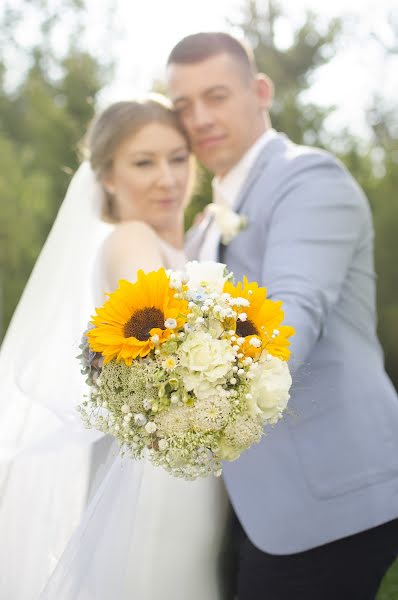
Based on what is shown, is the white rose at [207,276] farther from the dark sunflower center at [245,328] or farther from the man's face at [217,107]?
the man's face at [217,107]

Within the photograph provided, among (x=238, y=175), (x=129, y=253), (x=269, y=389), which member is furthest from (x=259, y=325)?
(x=238, y=175)

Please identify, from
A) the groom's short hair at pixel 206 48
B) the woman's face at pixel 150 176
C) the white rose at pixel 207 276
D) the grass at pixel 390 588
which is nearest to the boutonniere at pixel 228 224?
the woman's face at pixel 150 176

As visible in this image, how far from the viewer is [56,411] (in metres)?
3.05

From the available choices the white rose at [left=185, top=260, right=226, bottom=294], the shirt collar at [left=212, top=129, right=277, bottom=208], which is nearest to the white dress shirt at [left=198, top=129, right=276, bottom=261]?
the shirt collar at [left=212, top=129, right=277, bottom=208]

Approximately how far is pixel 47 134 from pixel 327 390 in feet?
22.5

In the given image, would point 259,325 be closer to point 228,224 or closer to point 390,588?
point 228,224

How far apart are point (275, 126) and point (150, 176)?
6.21 m

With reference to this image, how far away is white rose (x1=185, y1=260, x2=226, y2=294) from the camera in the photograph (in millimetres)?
2219

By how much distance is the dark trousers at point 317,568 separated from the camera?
306cm

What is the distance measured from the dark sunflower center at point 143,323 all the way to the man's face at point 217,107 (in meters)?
1.78

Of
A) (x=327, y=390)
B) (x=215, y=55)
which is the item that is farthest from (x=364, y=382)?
(x=215, y=55)

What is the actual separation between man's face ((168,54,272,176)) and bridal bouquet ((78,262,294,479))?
168 cm

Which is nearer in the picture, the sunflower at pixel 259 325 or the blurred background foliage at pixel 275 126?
the sunflower at pixel 259 325

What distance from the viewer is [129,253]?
325 centimetres
